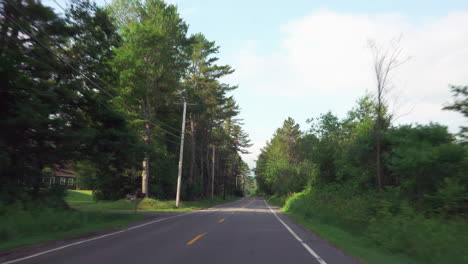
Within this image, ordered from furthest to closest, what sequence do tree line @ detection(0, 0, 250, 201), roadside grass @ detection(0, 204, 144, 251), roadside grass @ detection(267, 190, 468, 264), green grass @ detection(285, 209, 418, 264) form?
tree line @ detection(0, 0, 250, 201) < roadside grass @ detection(0, 204, 144, 251) < green grass @ detection(285, 209, 418, 264) < roadside grass @ detection(267, 190, 468, 264)

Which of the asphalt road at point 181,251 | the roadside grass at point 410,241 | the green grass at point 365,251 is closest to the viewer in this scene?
the asphalt road at point 181,251

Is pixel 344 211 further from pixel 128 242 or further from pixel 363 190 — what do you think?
pixel 128 242

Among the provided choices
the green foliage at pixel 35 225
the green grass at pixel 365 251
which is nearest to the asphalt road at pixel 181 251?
the green grass at pixel 365 251

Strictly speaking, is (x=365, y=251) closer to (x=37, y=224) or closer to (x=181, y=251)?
(x=181, y=251)

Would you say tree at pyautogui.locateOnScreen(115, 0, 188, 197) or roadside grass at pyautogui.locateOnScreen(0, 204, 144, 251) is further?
tree at pyautogui.locateOnScreen(115, 0, 188, 197)

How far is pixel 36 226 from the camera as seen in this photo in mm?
12727

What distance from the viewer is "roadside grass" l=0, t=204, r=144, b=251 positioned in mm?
10873

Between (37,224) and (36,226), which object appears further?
(37,224)

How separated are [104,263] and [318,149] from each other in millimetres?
27074

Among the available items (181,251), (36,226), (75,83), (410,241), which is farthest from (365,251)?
(75,83)

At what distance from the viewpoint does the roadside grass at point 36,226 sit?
10.9 metres

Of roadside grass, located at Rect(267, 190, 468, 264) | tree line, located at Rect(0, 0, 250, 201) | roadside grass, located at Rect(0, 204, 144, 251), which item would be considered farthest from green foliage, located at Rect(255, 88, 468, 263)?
tree line, located at Rect(0, 0, 250, 201)

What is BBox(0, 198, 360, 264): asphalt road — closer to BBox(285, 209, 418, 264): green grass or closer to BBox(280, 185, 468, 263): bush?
BBox(285, 209, 418, 264): green grass

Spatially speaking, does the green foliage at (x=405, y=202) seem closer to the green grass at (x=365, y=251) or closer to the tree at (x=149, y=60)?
the green grass at (x=365, y=251)
